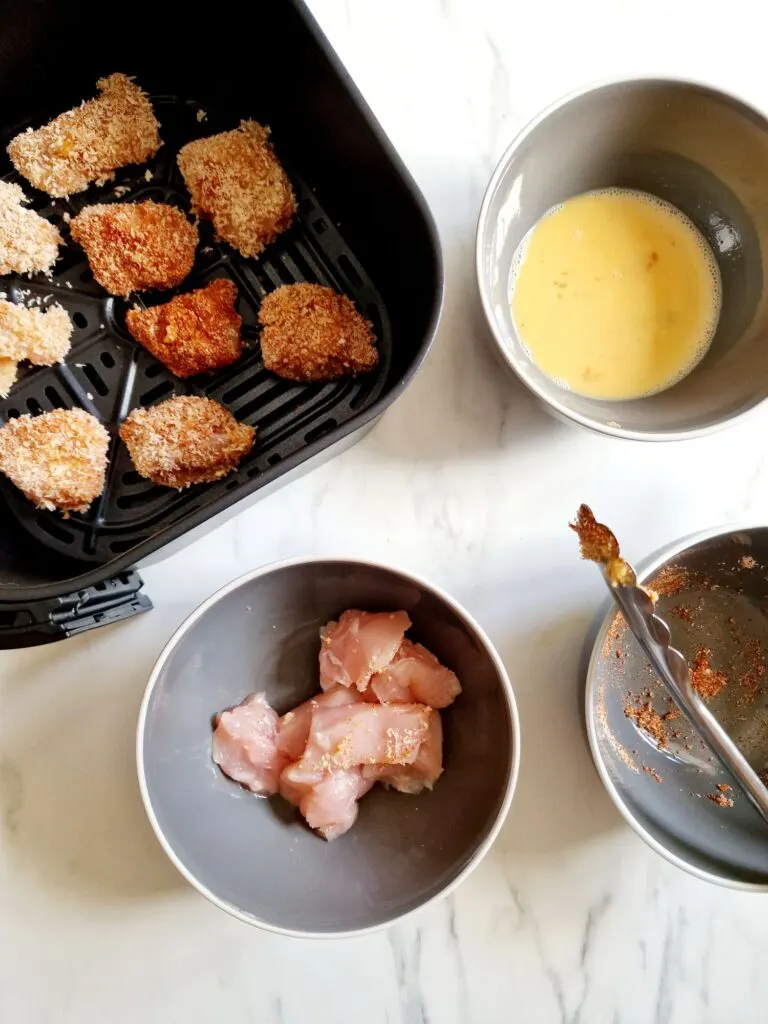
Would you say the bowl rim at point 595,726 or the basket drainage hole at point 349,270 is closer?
the bowl rim at point 595,726

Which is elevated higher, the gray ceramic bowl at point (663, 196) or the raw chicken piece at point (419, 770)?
the gray ceramic bowl at point (663, 196)

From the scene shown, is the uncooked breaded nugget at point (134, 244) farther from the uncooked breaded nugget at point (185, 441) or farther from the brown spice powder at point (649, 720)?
the brown spice powder at point (649, 720)

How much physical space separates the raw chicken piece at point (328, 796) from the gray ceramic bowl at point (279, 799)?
2cm

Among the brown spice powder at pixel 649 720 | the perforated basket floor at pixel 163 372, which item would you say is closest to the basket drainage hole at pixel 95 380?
the perforated basket floor at pixel 163 372

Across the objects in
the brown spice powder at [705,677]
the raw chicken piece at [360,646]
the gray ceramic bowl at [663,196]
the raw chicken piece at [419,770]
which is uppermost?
the gray ceramic bowl at [663,196]

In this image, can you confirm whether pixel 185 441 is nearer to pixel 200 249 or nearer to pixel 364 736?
pixel 200 249

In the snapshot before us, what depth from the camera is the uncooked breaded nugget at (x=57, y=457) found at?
33.4 inches

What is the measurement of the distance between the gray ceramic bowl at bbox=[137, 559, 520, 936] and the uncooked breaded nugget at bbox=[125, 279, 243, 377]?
25cm

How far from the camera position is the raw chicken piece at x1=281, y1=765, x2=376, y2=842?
31.6 inches

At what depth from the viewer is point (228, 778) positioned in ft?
2.75

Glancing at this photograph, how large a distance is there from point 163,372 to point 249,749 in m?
0.40

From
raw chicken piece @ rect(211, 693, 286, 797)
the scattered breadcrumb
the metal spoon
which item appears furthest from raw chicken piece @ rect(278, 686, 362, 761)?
the scattered breadcrumb

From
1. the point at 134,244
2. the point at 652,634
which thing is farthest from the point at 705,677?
the point at 134,244

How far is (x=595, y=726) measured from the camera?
812mm
